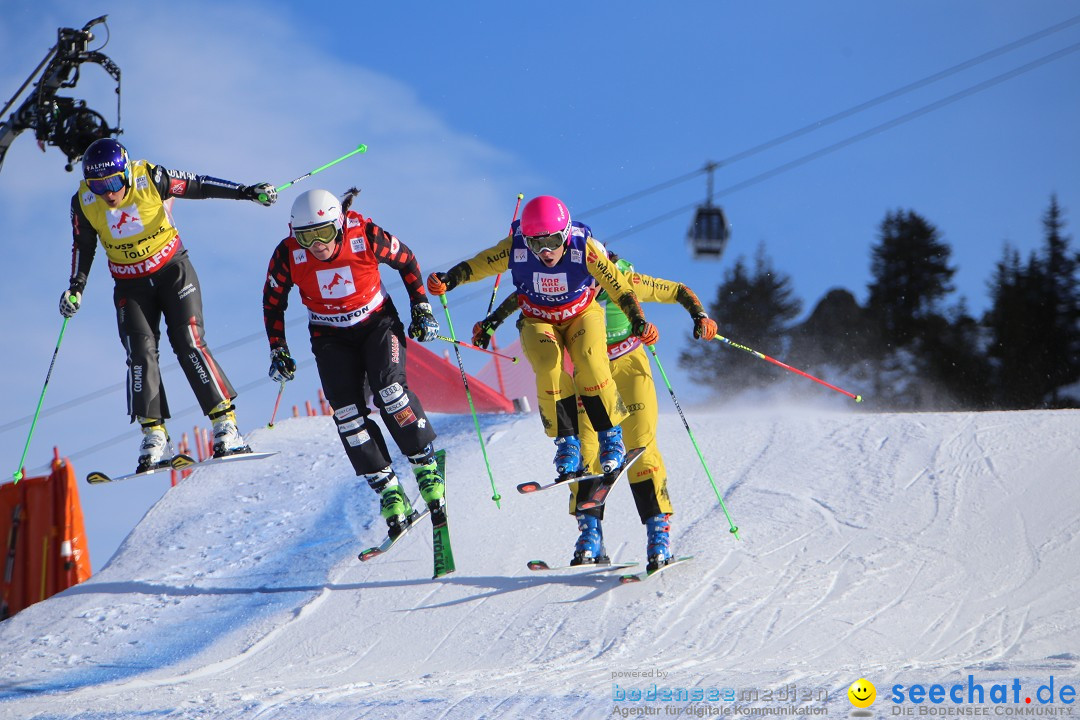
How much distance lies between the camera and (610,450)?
8594 mm

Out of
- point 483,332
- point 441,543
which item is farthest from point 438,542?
point 483,332

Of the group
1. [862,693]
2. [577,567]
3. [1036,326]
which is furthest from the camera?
[1036,326]

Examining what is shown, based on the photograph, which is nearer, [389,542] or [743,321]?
[389,542]

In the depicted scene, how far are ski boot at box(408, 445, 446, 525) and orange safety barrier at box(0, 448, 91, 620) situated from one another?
5.02 meters

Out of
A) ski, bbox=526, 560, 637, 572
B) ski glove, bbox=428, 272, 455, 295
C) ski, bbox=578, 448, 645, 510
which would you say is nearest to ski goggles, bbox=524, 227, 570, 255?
ski glove, bbox=428, 272, 455, 295

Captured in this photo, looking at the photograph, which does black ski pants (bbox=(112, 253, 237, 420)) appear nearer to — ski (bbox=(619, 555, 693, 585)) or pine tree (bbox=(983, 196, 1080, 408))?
ski (bbox=(619, 555, 693, 585))

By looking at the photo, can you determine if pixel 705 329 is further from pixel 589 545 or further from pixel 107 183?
pixel 107 183

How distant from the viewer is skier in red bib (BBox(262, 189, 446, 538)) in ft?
26.3

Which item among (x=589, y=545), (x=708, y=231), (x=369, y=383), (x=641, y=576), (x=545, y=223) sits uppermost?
(x=708, y=231)

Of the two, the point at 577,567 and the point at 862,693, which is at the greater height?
the point at 577,567

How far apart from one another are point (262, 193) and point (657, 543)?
3.99m

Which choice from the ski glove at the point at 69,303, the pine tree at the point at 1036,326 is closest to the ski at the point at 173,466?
the ski glove at the point at 69,303

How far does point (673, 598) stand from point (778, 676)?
251cm

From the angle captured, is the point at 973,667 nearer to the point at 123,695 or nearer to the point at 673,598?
the point at 673,598
